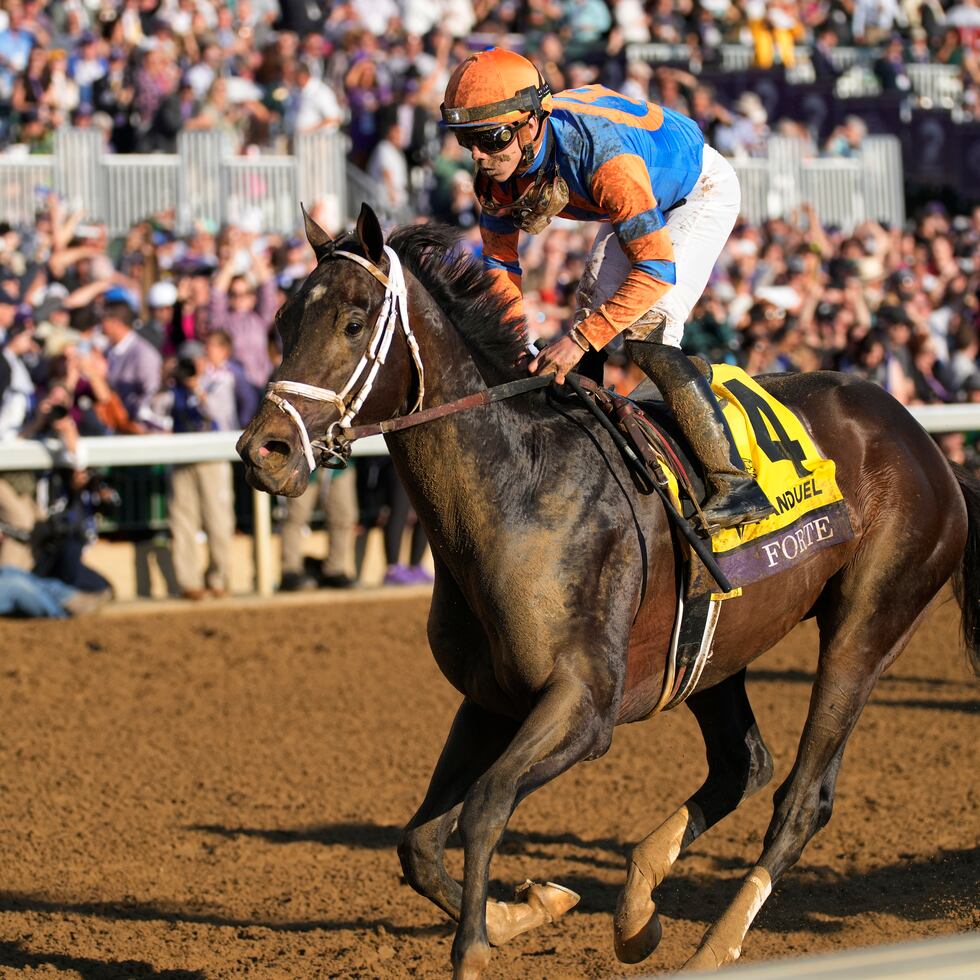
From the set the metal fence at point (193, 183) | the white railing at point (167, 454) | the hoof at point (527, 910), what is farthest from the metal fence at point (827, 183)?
the hoof at point (527, 910)

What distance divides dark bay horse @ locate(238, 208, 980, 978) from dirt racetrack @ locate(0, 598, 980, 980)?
1.79ft

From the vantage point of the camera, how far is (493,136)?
13.8 ft

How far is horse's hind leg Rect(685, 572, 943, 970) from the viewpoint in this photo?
15.3 feet

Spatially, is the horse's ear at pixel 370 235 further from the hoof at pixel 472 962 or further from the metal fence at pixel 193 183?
the metal fence at pixel 193 183

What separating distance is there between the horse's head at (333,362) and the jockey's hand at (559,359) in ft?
1.27

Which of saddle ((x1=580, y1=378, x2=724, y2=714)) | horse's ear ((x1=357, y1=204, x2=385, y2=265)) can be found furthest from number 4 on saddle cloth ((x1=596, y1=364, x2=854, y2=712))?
horse's ear ((x1=357, y1=204, x2=385, y2=265))

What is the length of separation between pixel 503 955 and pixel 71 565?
19.2 feet

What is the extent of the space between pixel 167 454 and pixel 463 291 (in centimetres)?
601

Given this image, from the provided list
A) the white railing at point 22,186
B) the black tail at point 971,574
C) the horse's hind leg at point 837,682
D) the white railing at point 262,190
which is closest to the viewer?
the horse's hind leg at point 837,682

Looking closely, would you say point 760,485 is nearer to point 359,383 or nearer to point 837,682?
point 837,682

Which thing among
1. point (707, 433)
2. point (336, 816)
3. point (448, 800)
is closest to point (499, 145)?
point (707, 433)

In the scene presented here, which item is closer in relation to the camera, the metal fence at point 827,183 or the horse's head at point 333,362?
the horse's head at point 333,362

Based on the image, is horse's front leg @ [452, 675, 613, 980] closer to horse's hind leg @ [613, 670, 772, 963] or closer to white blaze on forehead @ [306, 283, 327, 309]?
horse's hind leg @ [613, 670, 772, 963]

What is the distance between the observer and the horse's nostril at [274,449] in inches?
149
